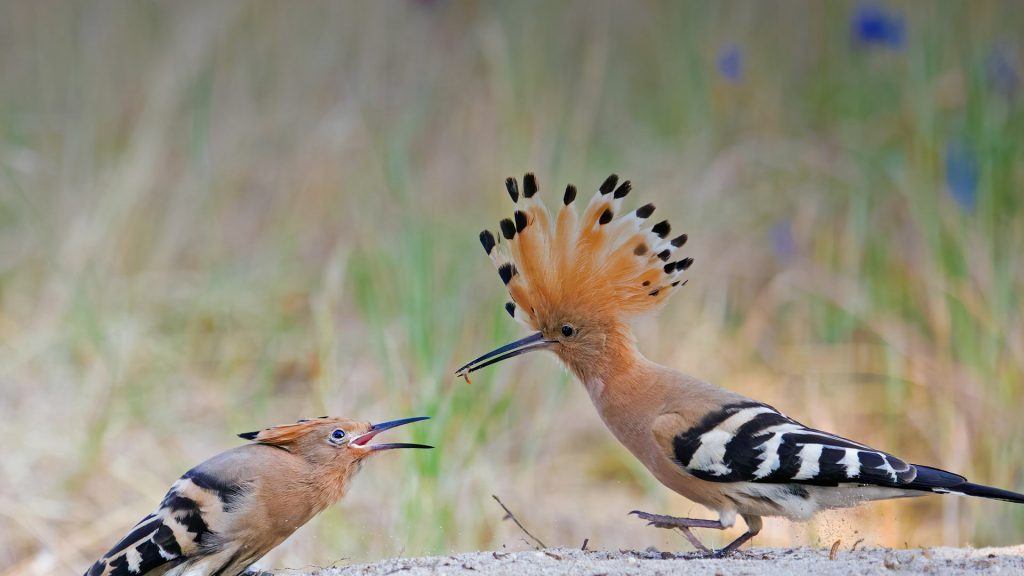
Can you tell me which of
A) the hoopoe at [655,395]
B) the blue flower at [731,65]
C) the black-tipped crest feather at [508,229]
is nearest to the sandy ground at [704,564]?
the hoopoe at [655,395]

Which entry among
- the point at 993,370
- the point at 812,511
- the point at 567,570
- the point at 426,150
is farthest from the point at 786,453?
the point at 426,150

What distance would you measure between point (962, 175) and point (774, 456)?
2890 mm

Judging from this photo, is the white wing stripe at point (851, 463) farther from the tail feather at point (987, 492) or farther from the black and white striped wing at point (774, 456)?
the tail feather at point (987, 492)

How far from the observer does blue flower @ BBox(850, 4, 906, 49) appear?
6086 mm

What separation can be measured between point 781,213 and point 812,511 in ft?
12.3

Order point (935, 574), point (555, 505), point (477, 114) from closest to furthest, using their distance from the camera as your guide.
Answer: point (935, 574), point (555, 505), point (477, 114)

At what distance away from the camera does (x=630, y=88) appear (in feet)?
25.1

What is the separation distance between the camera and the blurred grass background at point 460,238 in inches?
197

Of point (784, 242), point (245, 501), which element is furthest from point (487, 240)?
point (784, 242)

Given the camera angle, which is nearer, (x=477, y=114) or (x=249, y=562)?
(x=249, y=562)

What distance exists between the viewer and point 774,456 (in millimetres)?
2939

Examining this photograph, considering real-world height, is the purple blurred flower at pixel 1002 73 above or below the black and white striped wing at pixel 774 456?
above

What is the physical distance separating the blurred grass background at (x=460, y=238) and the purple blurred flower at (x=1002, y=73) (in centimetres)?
2

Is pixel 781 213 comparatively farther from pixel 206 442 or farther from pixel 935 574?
pixel 935 574
